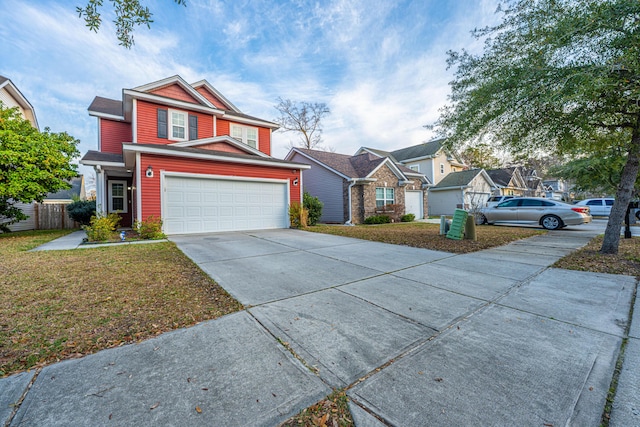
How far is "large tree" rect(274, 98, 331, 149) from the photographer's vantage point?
26.9m

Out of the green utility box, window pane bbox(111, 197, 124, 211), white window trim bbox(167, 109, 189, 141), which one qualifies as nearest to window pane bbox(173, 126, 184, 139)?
white window trim bbox(167, 109, 189, 141)

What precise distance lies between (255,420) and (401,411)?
873 mm

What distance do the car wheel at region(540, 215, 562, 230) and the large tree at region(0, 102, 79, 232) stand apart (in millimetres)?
19769

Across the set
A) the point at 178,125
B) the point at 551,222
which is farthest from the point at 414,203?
the point at 178,125

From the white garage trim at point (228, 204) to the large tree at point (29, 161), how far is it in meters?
4.03

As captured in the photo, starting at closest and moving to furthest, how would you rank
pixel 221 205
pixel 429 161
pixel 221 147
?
pixel 221 205 → pixel 221 147 → pixel 429 161

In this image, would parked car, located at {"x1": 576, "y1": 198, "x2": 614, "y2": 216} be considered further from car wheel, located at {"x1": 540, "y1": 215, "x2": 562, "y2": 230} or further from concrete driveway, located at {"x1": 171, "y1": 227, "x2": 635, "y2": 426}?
concrete driveway, located at {"x1": 171, "y1": 227, "x2": 635, "y2": 426}

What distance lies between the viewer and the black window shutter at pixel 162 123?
38.0ft

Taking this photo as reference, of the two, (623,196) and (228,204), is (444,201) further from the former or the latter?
(228,204)

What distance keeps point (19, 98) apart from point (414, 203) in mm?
24643

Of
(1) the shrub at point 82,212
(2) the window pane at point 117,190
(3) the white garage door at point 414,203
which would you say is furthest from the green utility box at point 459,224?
(1) the shrub at point 82,212

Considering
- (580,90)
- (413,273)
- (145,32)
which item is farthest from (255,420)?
(580,90)

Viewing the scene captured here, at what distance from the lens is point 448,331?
263 cm

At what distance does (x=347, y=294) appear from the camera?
3.62 meters
